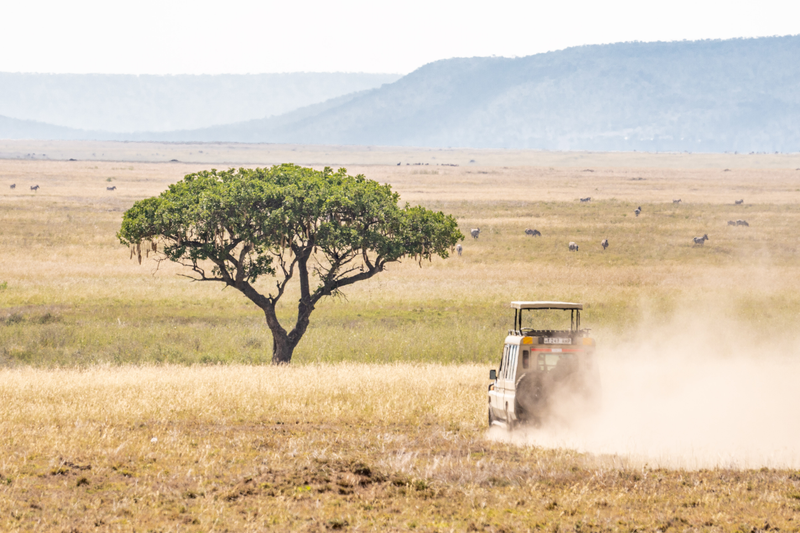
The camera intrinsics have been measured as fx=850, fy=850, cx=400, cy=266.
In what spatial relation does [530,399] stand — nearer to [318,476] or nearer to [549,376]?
[549,376]

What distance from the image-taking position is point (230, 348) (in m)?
30.8

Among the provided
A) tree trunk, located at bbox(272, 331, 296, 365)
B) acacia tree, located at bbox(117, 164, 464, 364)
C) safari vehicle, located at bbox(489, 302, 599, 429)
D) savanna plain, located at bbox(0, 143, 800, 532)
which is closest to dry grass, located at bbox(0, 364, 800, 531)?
savanna plain, located at bbox(0, 143, 800, 532)

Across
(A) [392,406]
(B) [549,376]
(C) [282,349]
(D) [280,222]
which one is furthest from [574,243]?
(B) [549,376]

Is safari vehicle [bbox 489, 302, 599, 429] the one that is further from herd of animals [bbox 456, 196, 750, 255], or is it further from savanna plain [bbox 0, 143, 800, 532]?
herd of animals [bbox 456, 196, 750, 255]

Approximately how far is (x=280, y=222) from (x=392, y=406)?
842 centimetres

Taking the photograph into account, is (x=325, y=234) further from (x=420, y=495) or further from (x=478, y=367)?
(x=420, y=495)

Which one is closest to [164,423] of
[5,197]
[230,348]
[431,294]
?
[230,348]

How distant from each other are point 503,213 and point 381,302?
4542 centimetres

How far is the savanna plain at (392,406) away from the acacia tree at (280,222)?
3.08 meters

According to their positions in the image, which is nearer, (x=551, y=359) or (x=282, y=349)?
(x=551, y=359)

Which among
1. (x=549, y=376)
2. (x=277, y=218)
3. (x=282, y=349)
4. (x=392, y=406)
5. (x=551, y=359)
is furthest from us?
(x=282, y=349)

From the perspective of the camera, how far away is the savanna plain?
1074 cm

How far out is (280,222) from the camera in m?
25.1

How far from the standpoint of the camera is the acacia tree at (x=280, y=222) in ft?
81.8
